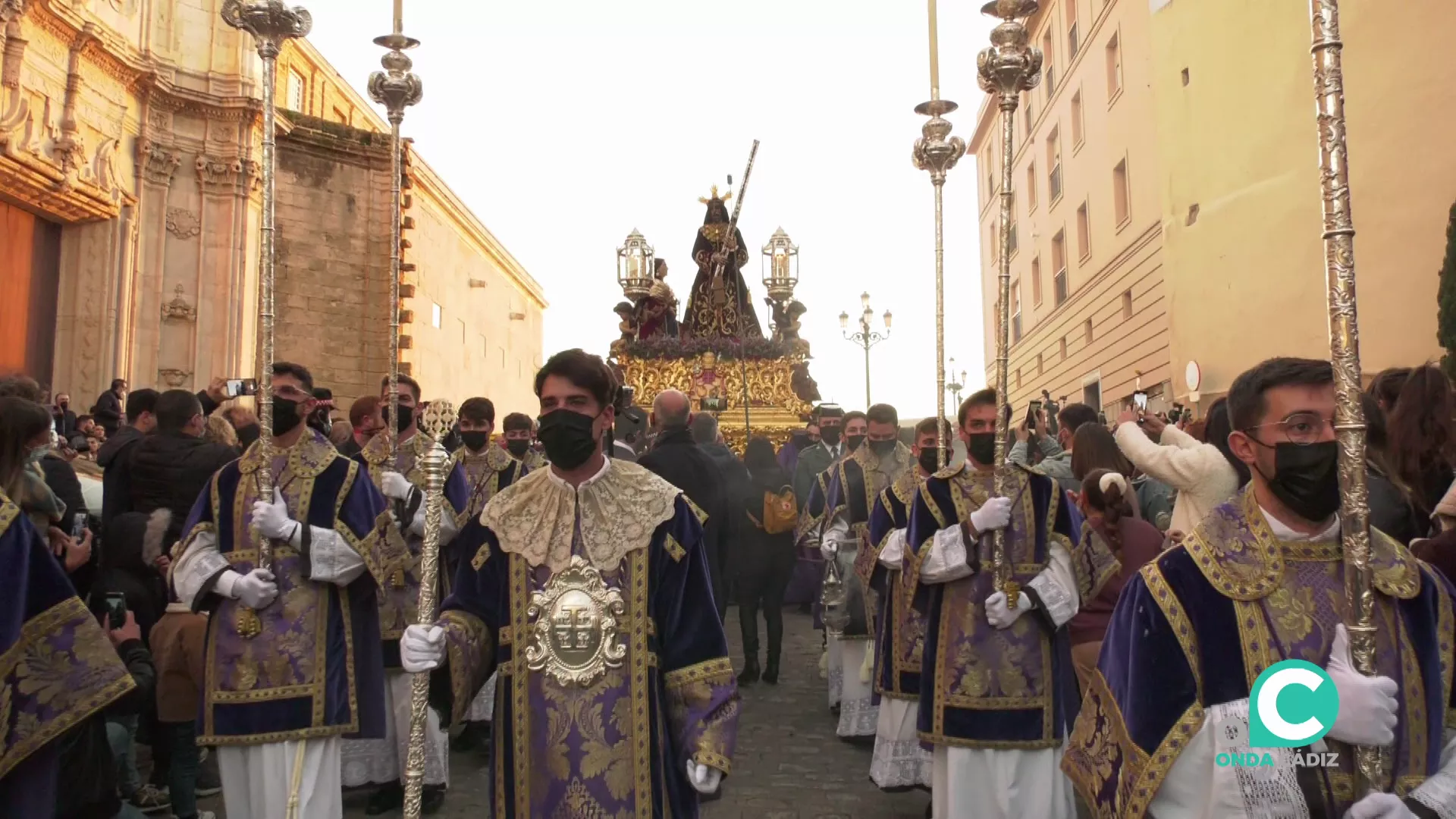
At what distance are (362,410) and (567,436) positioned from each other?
14.6 ft

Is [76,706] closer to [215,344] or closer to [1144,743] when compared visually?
[1144,743]

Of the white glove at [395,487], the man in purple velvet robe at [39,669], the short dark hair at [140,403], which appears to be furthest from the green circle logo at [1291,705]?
the short dark hair at [140,403]

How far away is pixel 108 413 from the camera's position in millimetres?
12039

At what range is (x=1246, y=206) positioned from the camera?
60.0 feet

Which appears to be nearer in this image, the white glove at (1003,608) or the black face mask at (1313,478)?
the black face mask at (1313,478)

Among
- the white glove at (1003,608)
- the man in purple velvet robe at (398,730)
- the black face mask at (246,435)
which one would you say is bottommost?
the man in purple velvet robe at (398,730)

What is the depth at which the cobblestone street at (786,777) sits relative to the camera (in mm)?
5538

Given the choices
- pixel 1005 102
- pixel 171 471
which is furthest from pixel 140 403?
pixel 1005 102

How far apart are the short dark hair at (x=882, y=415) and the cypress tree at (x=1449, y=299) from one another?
426 inches

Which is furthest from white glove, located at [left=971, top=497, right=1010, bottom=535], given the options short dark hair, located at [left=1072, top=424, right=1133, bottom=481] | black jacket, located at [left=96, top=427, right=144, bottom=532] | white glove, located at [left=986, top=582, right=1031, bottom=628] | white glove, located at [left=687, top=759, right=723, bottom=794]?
black jacket, located at [left=96, top=427, right=144, bottom=532]

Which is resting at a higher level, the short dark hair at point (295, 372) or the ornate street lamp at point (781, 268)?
the ornate street lamp at point (781, 268)

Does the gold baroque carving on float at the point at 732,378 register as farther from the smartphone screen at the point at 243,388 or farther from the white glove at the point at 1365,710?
the white glove at the point at 1365,710

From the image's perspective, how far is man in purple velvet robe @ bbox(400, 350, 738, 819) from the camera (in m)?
3.05

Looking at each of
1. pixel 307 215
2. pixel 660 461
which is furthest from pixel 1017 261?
pixel 660 461
